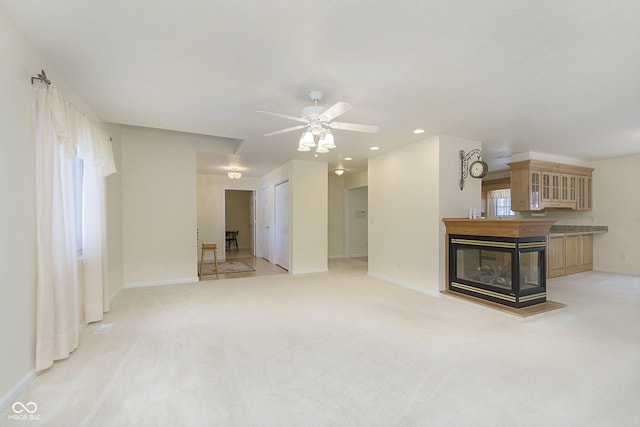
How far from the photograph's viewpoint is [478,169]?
4.44 meters

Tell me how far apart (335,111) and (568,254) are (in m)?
6.42

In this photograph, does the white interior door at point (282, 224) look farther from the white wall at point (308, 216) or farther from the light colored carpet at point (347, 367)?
the light colored carpet at point (347, 367)

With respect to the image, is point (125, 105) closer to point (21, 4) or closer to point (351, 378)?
point (21, 4)

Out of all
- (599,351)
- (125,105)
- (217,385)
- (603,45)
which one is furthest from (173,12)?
(599,351)

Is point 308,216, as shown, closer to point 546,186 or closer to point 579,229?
point 546,186

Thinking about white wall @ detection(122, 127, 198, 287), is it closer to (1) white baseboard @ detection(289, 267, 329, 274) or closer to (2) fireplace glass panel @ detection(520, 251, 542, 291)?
(1) white baseboard @ detection(289, 267, 329, 274)

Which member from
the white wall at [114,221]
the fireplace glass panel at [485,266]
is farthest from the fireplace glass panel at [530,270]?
the white wall at [114,221]

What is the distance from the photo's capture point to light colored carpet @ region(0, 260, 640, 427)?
5.88ft

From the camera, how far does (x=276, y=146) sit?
4961 millimetres

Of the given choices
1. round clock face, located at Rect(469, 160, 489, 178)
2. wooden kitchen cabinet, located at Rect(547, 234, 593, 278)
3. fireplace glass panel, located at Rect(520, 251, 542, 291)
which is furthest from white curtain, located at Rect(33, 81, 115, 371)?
wooden kitchen cabinet, located at Rect(547, 234, 593, 278)

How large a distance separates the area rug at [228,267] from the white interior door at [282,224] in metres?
0.78

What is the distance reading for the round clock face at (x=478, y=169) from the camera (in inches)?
172

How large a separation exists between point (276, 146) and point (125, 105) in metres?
2.25

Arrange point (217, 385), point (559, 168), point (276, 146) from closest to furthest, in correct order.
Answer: point (217, 385) < point (276, 146) < point (559, 168)
